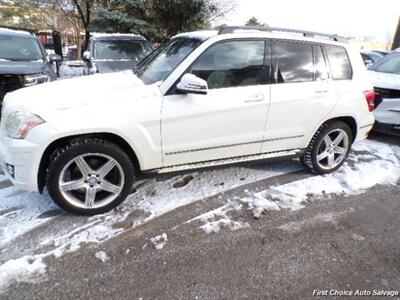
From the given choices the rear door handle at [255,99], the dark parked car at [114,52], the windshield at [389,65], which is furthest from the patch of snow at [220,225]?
the dark parked car at [114,52]

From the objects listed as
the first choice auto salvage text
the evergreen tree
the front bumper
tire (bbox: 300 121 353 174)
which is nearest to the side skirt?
tire (bbox: 300 121 353 174)

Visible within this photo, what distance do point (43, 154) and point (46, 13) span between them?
25067 mm

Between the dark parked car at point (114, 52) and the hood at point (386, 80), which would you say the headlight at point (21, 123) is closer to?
the dark parked car at point (114, 52)

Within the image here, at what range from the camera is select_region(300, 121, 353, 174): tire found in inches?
166

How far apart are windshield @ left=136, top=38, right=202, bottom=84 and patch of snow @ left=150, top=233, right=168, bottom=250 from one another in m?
1.53

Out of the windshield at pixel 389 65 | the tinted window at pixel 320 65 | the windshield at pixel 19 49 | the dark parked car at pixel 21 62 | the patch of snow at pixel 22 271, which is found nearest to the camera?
the patch of snow at pixel 22 271

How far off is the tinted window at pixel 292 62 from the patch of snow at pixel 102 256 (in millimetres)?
2494

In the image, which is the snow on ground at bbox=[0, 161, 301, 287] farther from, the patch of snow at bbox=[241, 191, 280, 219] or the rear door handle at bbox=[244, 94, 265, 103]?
the rear door handle at bbox=[244, 94, 265, 103]

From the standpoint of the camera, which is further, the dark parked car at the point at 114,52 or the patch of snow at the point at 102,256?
the dark parked car at the point at 114,52

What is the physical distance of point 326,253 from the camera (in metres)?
2.94

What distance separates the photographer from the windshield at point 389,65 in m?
6.78

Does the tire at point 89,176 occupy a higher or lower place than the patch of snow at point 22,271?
higher

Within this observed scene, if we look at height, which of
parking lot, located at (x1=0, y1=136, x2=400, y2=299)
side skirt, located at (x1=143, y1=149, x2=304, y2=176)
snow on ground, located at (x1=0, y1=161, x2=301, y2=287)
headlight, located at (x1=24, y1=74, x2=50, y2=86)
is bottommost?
parking lot, located at (x1=0, y1=136, x2=400, y2=299)

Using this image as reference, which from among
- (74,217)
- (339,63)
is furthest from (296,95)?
(74,217)
